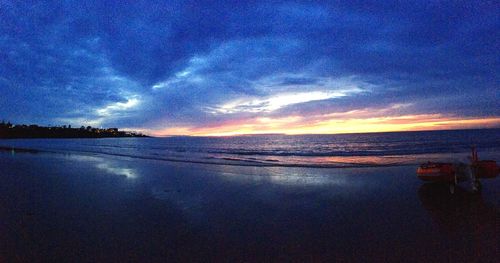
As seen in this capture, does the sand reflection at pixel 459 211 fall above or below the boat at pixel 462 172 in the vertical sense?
below

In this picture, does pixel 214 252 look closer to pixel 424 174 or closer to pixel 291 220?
pixel 291 220

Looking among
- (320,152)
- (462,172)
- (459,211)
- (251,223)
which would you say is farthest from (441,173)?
(320,152)

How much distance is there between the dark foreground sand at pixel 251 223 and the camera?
5.97m

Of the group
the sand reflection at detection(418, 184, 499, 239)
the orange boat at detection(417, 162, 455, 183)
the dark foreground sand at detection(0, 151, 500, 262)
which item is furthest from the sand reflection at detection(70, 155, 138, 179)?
the orange boat at detection(417, 162, 455, 183)

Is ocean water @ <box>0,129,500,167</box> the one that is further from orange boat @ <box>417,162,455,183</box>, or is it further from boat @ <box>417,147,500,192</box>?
orange boat @ <box>417,162,455,183</box>

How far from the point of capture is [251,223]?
8070 mm

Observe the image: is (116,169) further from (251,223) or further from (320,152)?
(320,152)

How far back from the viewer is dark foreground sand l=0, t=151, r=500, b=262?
19.6 ft

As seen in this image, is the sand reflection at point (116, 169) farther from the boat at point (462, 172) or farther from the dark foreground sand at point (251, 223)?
the boat at point (462, 172)

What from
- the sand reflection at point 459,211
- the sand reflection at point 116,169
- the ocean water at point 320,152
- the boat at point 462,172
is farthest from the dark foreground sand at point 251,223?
the ocean water at point 320,152

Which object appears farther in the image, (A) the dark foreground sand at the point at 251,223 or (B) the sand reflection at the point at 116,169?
(B) the sand reflection at the point at 116,169

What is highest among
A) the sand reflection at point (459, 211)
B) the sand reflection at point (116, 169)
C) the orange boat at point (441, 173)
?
the orange boat at point (441, 173)

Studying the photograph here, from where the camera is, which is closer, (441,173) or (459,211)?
(459,211)

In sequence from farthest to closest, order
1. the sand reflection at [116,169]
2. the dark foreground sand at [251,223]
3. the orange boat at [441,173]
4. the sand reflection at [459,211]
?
the sand reflection at [116,169] < the orange boat at [441,173] < the sand reflection at [459,211] < the dark foreground sand at [251,223]
